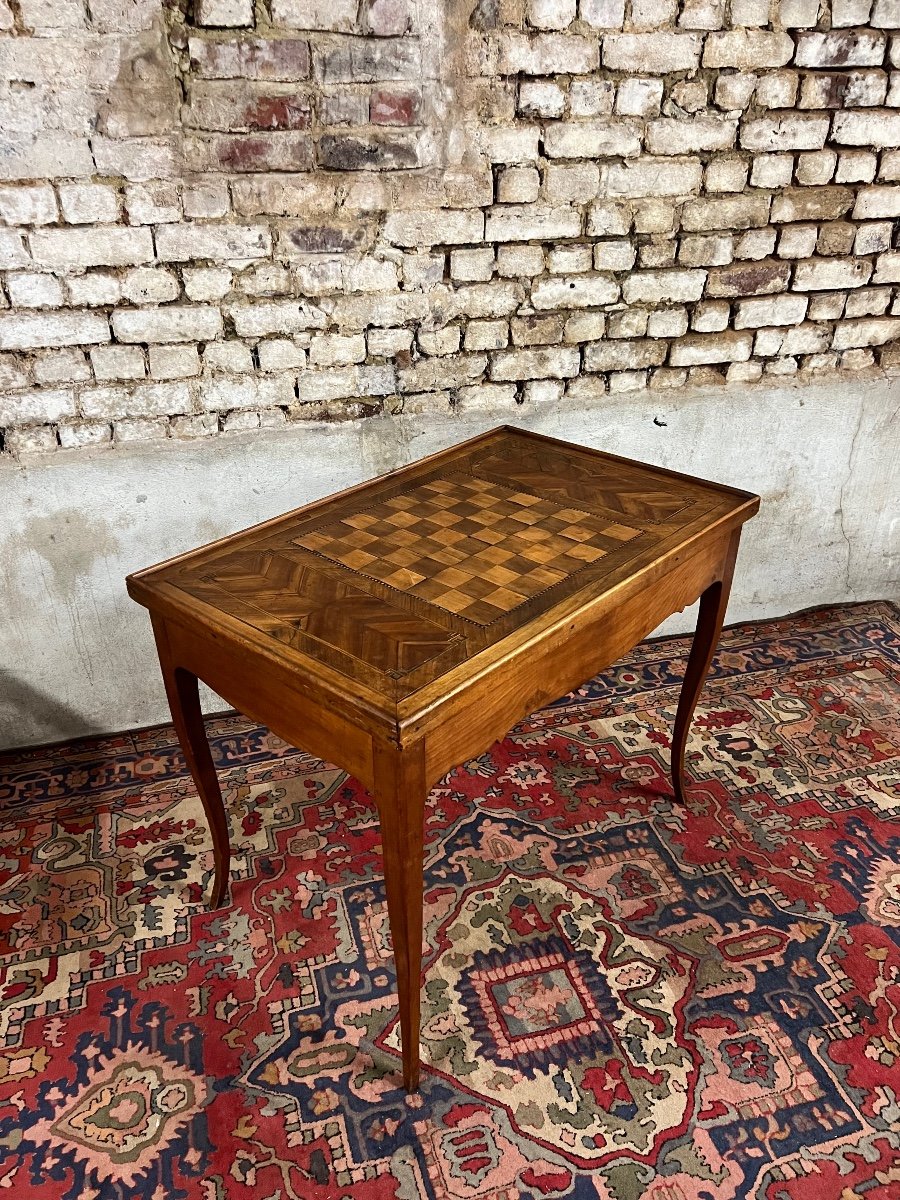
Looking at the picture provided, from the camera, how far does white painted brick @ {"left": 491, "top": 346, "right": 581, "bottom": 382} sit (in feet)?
8.30

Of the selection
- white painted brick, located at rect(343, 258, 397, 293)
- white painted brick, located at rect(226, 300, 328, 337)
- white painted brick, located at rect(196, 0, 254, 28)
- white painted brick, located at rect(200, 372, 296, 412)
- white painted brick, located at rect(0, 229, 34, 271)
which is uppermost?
white painted brick, located at rect(196, 0, 254, 28)

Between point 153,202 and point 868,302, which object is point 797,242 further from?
point 153,202

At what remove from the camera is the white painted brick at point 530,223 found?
2320 millimetres

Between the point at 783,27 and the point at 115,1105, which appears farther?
the point at 783,27

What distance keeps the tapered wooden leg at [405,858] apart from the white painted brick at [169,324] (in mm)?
1330

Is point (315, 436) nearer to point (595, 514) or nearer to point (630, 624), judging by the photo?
point (595, 514)

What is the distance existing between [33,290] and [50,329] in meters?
0.09

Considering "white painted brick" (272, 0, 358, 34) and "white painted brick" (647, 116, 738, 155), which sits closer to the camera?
"white painted brick" (272, 0, 358, 34)

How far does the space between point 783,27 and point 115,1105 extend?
2.86m

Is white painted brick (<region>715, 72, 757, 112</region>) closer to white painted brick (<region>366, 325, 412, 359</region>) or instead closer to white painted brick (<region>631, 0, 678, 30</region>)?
white painted brick (<region>631, 0, 678, 30</region>)

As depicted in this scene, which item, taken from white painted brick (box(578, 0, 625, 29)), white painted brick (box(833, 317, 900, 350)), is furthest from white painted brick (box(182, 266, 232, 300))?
white painted brick (box(833, 317, 900, 350))

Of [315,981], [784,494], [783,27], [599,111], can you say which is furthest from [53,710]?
[783,27]

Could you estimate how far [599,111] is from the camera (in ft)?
7.43

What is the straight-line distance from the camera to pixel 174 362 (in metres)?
2.25
